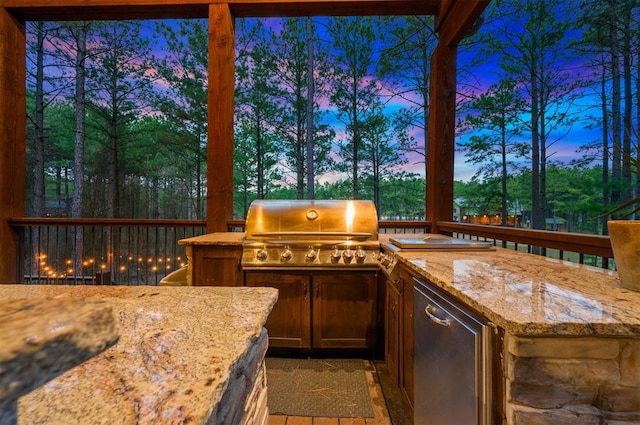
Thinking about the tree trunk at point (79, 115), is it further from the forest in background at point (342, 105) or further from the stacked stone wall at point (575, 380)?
the stacked stone wall at point (575, 380)

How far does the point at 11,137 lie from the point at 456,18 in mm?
4917

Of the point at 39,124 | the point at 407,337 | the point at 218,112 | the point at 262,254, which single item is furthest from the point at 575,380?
the point at 39,124

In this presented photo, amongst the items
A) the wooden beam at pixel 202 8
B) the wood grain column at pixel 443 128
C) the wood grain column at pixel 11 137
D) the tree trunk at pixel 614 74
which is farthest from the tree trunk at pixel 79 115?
the tree trunk at pixel 614 74

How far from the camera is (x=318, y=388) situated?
2.12m

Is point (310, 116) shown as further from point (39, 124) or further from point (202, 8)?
point (39, 124)

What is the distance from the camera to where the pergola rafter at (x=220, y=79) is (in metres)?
3.03

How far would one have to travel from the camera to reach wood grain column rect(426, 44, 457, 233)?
3043mm

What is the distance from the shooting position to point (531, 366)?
715 millimetres

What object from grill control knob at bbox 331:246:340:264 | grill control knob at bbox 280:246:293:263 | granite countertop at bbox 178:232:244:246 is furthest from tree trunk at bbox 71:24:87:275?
grill control knob at bbox 331:246:340:264

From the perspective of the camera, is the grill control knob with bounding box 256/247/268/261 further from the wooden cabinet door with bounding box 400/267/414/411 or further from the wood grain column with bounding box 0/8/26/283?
the wood grain column with bounding box 0/8/26/283

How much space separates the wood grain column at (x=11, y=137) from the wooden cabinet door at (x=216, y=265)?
248 cm

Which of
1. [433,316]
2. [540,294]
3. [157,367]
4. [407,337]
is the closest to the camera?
[157,367]

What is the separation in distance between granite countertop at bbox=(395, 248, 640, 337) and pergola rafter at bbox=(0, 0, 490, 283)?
6.10 feet

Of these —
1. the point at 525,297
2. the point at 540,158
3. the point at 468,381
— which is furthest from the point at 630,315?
the point at 540,158
